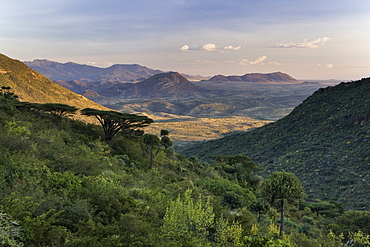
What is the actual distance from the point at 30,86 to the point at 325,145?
100600 millimetres

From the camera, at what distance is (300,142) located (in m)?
54.8

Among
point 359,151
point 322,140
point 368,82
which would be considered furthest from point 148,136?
point 368,82

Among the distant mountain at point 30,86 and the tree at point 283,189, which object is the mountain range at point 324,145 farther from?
the tree at point 283,189

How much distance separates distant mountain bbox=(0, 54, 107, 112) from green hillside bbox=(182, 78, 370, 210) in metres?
58.3

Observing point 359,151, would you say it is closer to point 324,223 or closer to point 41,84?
point 324,223

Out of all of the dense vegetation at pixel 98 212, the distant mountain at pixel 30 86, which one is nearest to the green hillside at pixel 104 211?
the dense vegetation at pixel 98 212

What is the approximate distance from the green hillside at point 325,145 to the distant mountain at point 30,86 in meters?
58.3

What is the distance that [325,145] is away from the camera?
1897 inches

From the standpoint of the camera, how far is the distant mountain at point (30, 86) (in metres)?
89.4

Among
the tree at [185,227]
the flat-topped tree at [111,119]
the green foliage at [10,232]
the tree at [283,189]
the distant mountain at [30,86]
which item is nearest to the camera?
the green foliage at [10,232]

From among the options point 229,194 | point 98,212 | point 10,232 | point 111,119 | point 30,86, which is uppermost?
point 30,86

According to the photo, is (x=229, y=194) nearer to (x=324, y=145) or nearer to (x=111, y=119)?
(x=111, y=119)

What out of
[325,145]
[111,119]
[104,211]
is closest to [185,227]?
[104,211]

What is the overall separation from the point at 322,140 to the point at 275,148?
10031mm
